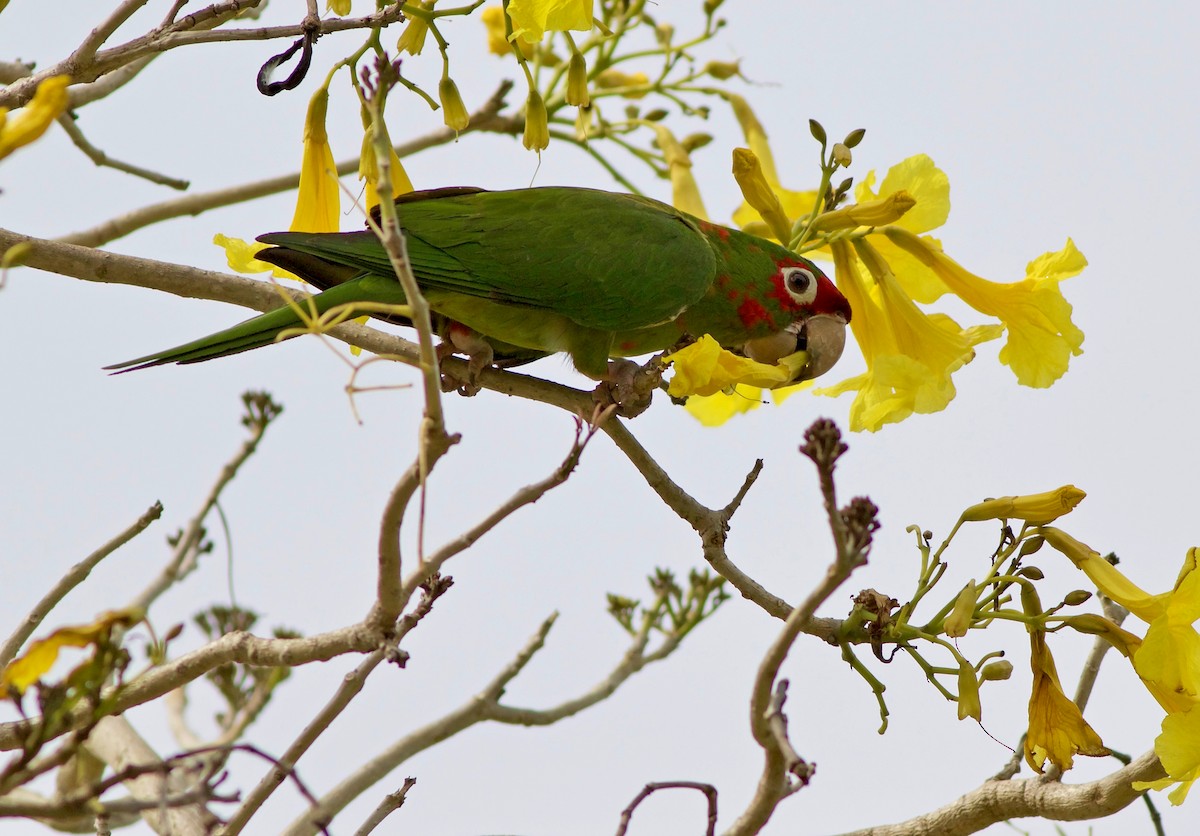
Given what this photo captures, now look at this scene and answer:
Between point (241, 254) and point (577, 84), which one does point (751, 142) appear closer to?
point (577, 84)

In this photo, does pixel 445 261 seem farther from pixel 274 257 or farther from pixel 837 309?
pixel 837 309

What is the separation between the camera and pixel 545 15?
3.35 metres

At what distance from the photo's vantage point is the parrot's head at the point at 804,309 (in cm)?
464

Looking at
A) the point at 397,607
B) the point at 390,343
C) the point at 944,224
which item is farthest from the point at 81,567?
the point at 944,224

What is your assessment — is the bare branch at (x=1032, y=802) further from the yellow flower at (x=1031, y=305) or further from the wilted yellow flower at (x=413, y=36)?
the wilted yellow flower at (x=413, y=36)

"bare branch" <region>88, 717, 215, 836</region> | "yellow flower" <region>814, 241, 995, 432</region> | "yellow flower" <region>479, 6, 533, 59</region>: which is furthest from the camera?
"yellow flower" <region>479, 6, 533, 59</region>

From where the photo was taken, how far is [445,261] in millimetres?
4309

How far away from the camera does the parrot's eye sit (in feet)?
15.4

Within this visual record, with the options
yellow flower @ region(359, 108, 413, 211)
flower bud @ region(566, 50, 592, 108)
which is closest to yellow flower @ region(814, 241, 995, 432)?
flower bud @ region(566, 50, 592, 108)

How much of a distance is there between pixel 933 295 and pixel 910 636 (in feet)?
5.06

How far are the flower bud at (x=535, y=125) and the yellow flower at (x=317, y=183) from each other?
2.20 ft

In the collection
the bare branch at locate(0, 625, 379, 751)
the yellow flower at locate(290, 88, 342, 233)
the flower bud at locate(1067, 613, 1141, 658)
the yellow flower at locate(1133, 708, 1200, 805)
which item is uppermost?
the yellow flower at locate(290, 88, 342, 233)

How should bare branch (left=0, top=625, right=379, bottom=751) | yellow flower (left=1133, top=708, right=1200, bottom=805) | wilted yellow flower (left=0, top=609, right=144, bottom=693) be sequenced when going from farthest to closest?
yellow flower (left=1133, top=708, right=1200, bottom=805), bare branch (left=0, top=625, right=379, bottom=751), wilted yellow flower (left=0, top=609, right=144, bottom=693)

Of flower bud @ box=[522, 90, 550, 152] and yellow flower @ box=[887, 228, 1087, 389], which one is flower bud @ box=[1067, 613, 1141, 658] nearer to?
yellow flower @ box=[887, 228, 1087, 389]
